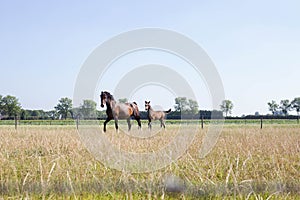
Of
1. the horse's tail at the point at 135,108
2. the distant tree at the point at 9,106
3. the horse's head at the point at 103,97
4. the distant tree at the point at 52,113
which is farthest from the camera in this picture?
the distant tree at the point at 52,113

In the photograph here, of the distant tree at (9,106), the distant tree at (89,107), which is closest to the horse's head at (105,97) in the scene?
the distant tree at (89,107)

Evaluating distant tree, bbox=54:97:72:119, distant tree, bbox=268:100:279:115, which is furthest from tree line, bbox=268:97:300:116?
distant tree, bbox=54:97:72:119

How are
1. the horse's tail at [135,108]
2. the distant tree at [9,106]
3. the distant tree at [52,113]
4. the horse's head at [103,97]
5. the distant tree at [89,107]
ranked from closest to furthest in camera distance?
1. the distant tree at [89,107]
2. the horse's head at [103,97]
3. the horse's tail at [135,108]
4. the distant tree at [9,106]
5. the distant tree at [52,113]

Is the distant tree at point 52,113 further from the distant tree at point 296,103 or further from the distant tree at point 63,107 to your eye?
the distant tree at point 296,103

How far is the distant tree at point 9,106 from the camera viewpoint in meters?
118

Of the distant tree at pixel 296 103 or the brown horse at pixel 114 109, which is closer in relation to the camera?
the brown horse at pixel 114 109

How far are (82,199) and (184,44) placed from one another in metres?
5.99

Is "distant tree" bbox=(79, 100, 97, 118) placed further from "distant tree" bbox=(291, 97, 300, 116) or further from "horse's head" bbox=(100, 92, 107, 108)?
"distant tree" bbox=(291, 97, 300, 116)

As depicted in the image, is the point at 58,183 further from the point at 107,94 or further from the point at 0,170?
the point at 107,94

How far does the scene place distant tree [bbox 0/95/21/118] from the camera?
4628 inches

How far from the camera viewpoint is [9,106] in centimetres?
11800

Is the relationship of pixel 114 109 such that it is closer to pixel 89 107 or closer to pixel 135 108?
pixel 89 107

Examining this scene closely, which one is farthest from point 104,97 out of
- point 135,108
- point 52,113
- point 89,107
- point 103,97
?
point 52,113

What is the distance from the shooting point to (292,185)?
13.4 ft
